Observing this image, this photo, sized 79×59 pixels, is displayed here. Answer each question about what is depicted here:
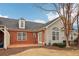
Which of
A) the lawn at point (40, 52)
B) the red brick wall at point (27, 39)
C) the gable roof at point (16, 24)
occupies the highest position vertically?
the gable roof at point (16, 24)

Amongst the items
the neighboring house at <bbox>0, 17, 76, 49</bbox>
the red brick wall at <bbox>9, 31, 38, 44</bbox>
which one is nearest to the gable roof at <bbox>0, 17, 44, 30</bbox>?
the neighboring house at <bbox>0, 17, 76, 49</bbox>

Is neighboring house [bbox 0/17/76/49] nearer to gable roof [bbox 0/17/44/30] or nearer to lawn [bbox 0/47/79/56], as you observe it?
gable roof [bbox 0/17/44/30]

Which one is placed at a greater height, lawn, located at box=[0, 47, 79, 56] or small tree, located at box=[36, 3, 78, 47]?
small tree, located at box=[36, 3, 78, 47]

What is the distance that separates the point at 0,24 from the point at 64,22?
107 cm

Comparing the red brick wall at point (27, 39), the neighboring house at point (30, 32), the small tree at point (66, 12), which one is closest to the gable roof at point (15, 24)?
the neighboring house at point (30, 32)

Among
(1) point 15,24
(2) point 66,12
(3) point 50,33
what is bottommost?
(3) point 50,33

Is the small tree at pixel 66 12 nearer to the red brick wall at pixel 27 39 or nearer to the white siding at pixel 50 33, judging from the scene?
the white siding at pixel 50 33

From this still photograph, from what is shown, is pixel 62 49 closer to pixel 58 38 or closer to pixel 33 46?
pixel 58 38

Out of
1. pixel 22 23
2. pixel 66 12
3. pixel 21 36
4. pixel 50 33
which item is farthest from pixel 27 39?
pixel 66 12

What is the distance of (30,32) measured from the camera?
386 cm

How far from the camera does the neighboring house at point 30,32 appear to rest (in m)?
3.80

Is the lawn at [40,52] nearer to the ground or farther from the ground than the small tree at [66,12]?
nearer to the ground

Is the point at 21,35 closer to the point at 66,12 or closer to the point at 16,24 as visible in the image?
the point at 16,24

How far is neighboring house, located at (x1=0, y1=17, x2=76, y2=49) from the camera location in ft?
12.5
